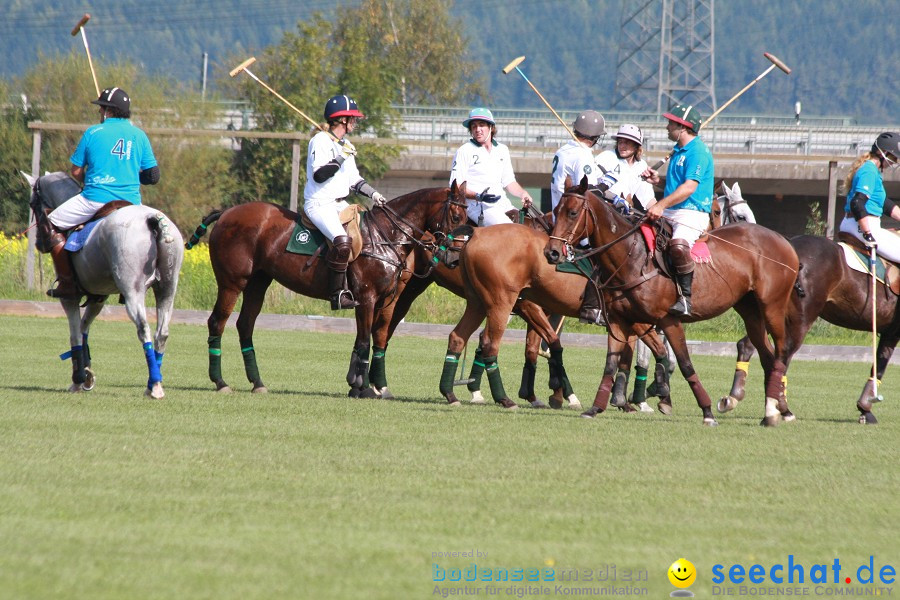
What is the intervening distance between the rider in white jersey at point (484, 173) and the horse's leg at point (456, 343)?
1.00m

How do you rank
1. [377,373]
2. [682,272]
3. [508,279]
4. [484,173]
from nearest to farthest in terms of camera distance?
[682,272] → [508,279] → [377,373] → [484,173]

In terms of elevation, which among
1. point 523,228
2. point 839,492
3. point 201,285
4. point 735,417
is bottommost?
point 201,285

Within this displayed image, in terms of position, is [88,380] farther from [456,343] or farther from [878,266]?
[878,266]

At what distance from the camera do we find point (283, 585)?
5.20m

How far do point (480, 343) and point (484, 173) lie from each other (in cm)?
167

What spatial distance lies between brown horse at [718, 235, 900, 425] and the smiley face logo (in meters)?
6.19

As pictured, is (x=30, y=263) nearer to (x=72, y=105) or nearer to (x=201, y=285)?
(x=201, y=285)

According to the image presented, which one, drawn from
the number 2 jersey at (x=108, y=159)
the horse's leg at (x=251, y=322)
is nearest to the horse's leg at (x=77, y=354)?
the number 2 jersey at (x=108, y=159)

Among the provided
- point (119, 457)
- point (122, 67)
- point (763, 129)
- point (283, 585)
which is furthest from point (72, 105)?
point (283, 585)

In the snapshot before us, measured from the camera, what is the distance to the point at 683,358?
1068cm

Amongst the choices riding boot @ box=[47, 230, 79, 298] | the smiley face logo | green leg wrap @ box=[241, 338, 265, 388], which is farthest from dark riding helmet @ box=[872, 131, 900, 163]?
the smiley face logo

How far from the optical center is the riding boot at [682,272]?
10586mm

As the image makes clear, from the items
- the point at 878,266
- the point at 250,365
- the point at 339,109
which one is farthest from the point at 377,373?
the point at 878,266

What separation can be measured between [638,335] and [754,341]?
966 millimetres
